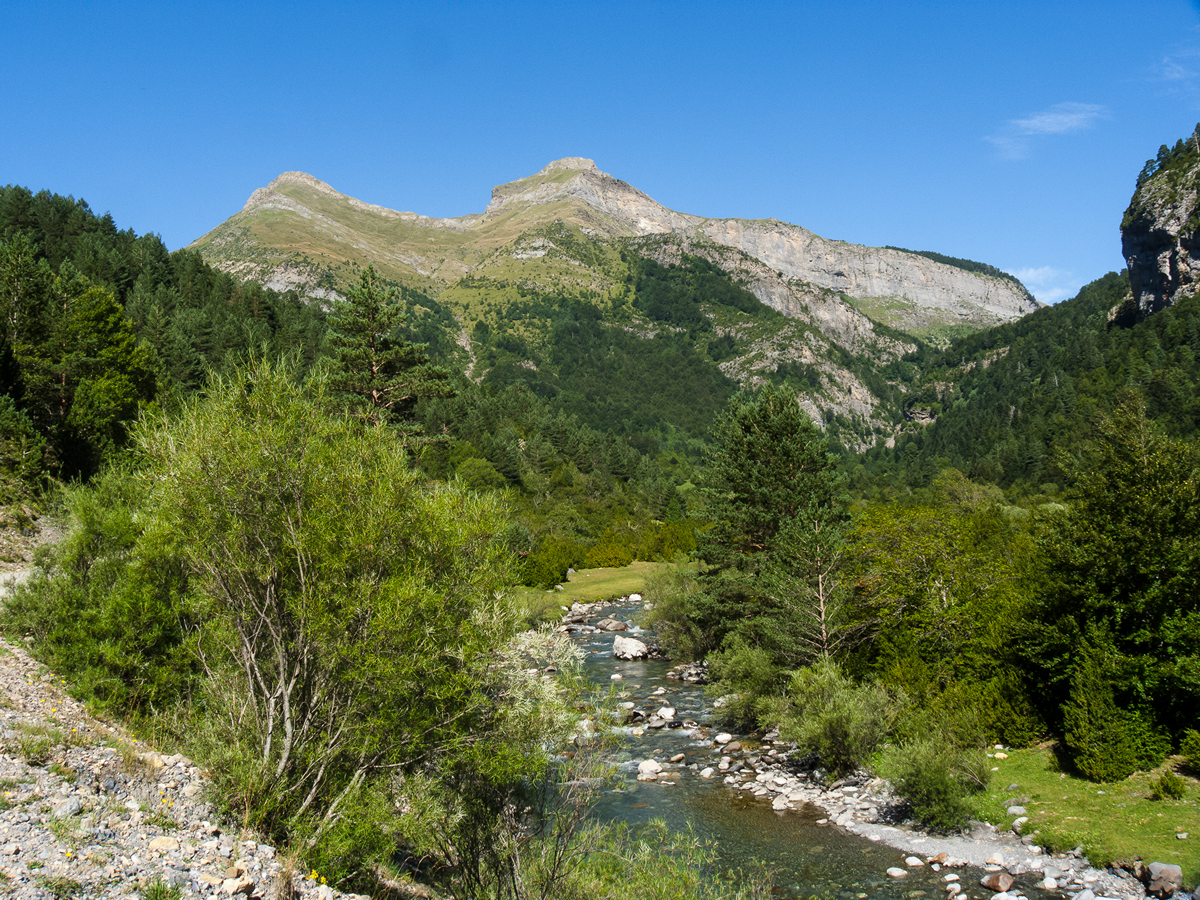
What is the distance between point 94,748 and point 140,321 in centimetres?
8125

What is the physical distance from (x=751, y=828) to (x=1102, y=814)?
29.0 ft

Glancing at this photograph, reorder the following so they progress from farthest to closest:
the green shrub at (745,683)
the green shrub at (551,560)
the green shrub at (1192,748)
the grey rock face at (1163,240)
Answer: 1. the grey rock face at (1163,240)
2. the green shrub at (551,560)
3. the green shrub at (745,683)
4. the green shrub at (1192,748)

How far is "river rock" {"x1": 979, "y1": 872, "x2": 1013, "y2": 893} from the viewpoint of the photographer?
15.7 m

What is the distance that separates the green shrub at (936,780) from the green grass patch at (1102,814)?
53cm

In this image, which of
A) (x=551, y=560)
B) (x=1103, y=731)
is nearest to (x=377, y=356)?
(x=1103, y=731)

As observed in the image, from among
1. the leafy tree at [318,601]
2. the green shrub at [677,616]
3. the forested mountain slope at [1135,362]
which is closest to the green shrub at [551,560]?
the green shrub at [677,616]

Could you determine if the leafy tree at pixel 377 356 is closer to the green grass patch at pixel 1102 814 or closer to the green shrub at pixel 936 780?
the green shrub at pixel 936 780

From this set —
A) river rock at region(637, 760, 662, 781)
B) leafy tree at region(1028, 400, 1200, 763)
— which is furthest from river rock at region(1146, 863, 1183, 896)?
river rock at region(637, 760, 662, 781)

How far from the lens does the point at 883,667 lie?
89.3 ft

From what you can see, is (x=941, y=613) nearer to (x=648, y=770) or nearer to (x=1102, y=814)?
(x=1102, y=814)

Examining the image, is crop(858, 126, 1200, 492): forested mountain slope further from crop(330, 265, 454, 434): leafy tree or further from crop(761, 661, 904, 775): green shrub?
crop(330, 265, 454, 434): leafy tree

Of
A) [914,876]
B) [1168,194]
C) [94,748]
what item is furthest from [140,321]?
[1168,194]

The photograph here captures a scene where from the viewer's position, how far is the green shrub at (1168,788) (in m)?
16.9

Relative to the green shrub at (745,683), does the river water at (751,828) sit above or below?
below
